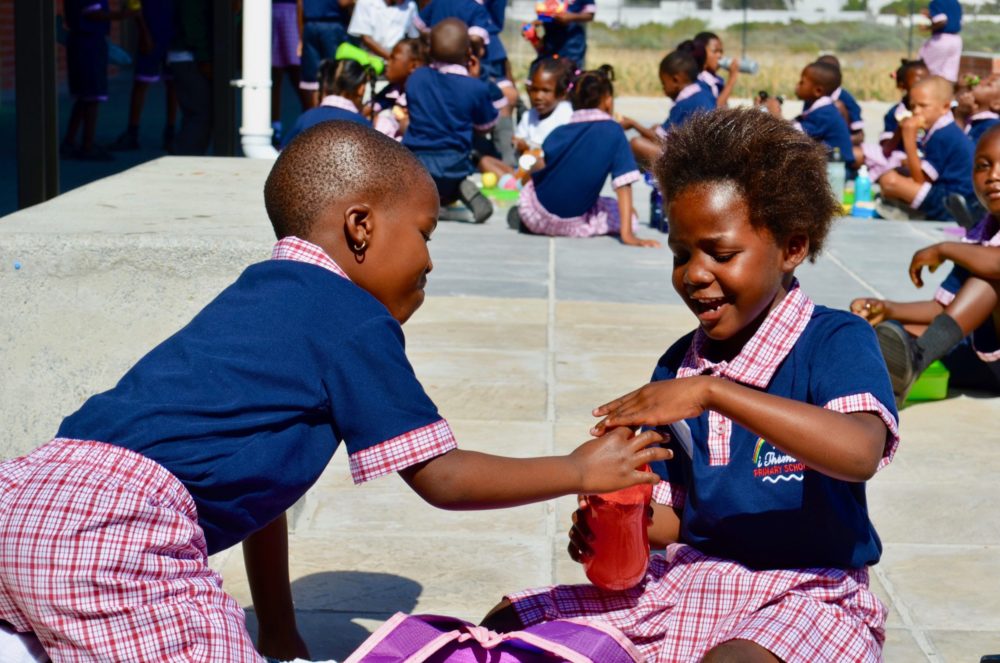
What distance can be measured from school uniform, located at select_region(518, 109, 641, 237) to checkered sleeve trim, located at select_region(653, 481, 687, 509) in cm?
651

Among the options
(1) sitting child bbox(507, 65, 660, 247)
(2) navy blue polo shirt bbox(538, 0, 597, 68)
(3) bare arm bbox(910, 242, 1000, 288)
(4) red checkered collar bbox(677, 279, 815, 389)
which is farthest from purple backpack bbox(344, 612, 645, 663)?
(2) navy blue polo shirt bbox(538, 0, 597, 68)

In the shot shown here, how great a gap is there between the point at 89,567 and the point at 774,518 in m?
1.26

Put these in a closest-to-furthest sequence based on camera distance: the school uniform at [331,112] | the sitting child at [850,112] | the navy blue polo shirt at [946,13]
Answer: the school uniform at [331,112], the sitting child at [850,112], the navy blue polo shirt at [946,13]

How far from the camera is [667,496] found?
2939 millimetres

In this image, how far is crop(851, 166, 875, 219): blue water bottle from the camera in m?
10.9

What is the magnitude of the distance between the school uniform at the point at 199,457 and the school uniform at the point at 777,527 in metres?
0.58

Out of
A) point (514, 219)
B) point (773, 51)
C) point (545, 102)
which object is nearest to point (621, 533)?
point (514, 219)

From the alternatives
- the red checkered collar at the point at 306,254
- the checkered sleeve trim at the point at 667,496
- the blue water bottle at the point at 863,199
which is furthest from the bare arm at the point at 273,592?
the blue water bottle at the point at 863,199

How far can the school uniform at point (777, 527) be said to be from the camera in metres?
2.61

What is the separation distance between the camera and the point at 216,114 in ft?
28.4

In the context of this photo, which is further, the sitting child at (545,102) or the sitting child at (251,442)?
the sitting child at (545,102)

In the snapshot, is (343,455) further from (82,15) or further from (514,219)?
(82,15)

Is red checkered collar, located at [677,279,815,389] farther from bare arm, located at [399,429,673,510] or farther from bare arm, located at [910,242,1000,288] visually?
bare arm, located at [910,242,1000,288]

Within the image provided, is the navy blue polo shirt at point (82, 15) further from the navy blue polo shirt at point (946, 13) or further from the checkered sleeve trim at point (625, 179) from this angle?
the navy blue polo shirt at point (946, 13)
